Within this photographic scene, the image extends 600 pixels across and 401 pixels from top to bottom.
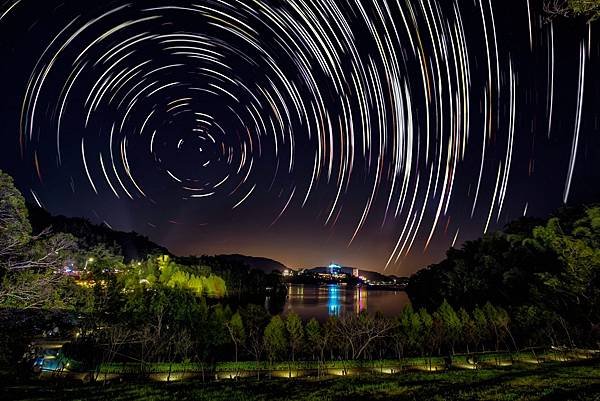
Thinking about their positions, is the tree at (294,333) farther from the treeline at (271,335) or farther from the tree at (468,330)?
the tree at (468,330)

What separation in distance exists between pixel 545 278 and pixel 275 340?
75.0 feet

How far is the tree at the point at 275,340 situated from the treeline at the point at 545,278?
22.1m

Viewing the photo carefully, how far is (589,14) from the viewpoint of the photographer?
7184 millimetres

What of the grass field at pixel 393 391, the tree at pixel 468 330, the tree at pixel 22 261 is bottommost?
the grass field at pixel 393 391

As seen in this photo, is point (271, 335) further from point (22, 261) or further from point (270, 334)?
point (22, 261)

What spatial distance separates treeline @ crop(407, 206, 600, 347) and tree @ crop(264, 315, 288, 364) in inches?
871

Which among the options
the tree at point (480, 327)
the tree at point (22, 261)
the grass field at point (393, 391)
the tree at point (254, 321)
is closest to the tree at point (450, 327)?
the tree at point (480, 327)

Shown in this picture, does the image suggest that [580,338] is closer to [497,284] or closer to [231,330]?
[231,330]

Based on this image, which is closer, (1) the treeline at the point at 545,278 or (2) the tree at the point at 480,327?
(1) the treeline at the point at 545,278

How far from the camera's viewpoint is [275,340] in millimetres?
35625

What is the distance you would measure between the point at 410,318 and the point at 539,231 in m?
18.1

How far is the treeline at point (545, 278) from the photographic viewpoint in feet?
82.5

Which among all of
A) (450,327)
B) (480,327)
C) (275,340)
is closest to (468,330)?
(480,327)

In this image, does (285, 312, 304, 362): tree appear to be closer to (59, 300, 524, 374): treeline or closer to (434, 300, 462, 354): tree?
(59, 300, 524, 374): treeline
